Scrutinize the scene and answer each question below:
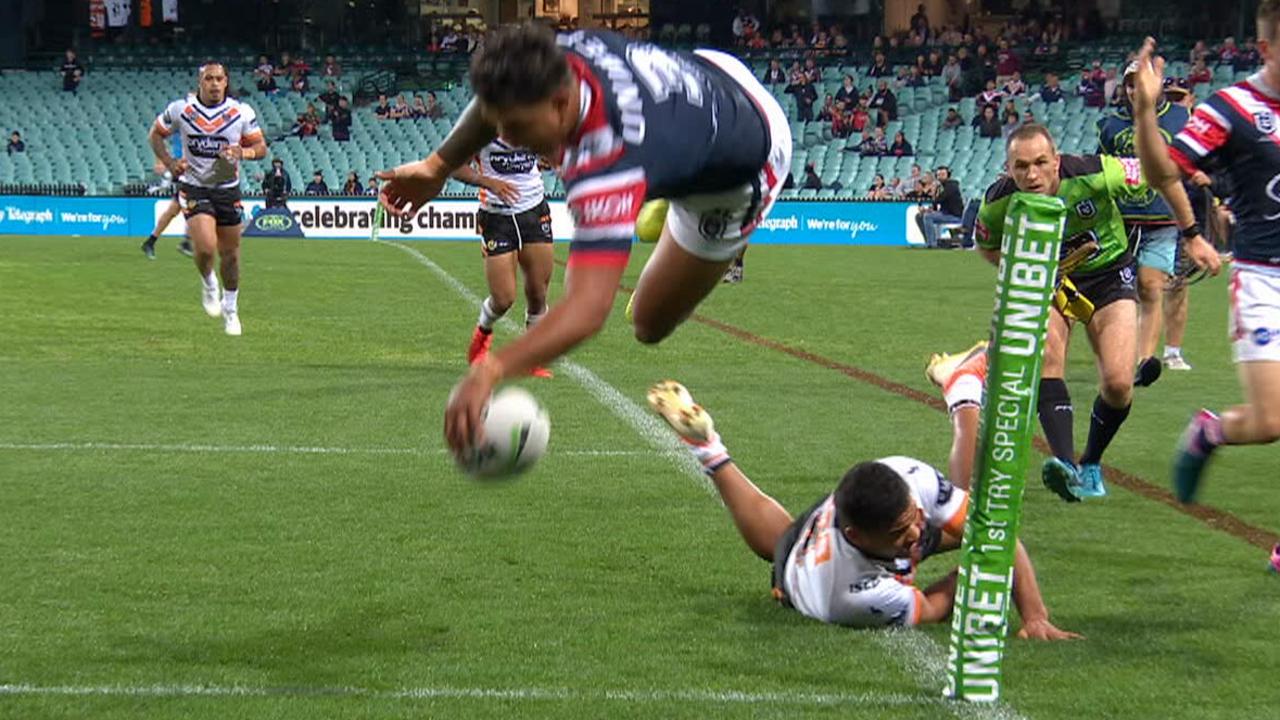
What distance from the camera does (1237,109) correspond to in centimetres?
636

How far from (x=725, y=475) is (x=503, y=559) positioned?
0.96m

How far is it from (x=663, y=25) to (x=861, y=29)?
19.3ft

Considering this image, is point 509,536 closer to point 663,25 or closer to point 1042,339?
point 1042,339

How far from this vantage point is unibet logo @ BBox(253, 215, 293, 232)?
1436 inches

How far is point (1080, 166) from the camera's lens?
8219mm

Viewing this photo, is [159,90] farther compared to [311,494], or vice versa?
[159,90]

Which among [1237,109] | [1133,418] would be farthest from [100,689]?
[1133,418]

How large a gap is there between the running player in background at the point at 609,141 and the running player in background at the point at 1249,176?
1.80 meters

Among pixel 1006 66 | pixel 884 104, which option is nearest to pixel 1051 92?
pixel 1006 66

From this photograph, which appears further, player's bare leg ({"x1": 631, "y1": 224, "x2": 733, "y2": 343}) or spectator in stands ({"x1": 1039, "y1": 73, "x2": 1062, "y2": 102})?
spectator in stands ({"x1": 1039, "y1": 73, "x2": 1062, "y2": 102})

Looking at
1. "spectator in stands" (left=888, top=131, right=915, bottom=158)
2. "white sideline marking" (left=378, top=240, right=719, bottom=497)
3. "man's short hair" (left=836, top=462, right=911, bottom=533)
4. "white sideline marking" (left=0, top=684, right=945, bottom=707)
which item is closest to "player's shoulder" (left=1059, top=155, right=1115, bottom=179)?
"white sideline marking" (left=378, top=240, right=719, bottom=497)

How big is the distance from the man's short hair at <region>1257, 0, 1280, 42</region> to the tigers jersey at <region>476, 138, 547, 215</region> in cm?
726

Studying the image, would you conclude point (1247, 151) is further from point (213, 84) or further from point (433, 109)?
point (433, 109)

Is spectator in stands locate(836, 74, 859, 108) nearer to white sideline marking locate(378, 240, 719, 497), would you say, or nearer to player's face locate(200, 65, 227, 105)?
white sideline marking locate(378, 240, 719, 497)
